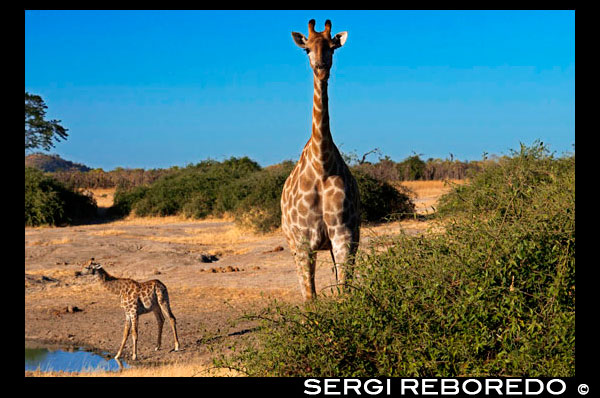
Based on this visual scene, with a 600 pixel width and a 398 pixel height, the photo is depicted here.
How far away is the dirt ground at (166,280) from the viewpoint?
10.7 metres

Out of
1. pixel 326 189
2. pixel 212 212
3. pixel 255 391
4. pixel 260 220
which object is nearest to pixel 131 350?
pixel 326 189

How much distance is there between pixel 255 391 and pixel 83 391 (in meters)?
1.31

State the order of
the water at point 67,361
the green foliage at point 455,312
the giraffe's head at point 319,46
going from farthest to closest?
the water at point 67,361 < the giraffe's head at point 319,46 < the green foliage at point 455,312

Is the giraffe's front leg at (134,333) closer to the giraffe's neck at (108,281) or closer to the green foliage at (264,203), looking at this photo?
the giraffe's neck at (108,281)

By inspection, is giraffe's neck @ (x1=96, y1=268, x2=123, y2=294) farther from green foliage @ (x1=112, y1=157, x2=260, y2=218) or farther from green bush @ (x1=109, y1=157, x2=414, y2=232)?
green foliage @ (x1=112, y1=157, x2=260, y2=218)

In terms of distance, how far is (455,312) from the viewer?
5.23 m

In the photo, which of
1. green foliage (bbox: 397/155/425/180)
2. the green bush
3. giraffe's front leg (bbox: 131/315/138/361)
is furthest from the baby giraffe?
green foliage (bbox: 397/155/425/180)

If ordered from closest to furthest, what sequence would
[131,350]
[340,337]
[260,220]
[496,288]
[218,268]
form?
[496,288] < [340,337] < [131,350] < [218,268] < [260,220]

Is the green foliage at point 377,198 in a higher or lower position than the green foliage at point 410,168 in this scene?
lower

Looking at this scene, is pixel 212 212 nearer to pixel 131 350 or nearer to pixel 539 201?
pixel 131 350

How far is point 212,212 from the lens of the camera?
1104 inches

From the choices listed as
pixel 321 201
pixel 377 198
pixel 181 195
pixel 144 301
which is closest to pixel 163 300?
pixel 144 301

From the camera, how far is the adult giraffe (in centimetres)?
736

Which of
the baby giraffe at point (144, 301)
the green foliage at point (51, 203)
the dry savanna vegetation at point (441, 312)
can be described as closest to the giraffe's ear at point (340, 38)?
the dry savanna vegetation at point (441, 312)
